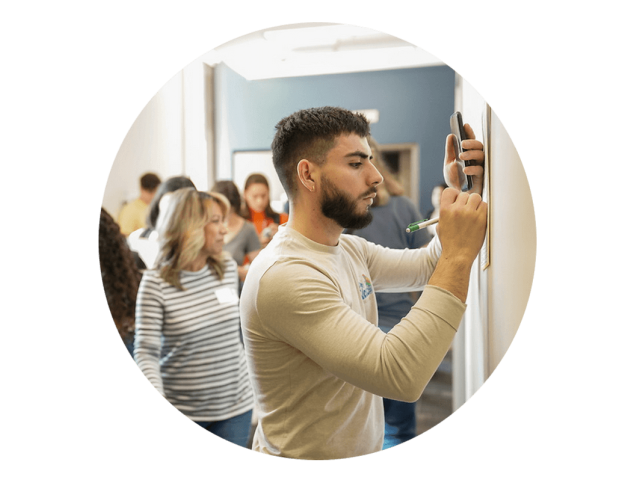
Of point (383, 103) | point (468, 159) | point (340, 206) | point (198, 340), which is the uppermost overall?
point (383, 103)

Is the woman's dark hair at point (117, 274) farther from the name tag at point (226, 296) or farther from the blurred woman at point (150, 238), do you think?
the name tag at point (226, 296)

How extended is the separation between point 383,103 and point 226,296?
25.7 inches

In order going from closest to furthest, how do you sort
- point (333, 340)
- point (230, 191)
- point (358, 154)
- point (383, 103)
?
point (333, 340) → point (358, 154) → point (383, 103) → point (230, 191)

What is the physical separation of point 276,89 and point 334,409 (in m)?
0.78

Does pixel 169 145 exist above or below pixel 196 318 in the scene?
above

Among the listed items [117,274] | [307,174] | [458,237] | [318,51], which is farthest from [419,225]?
[117,274]

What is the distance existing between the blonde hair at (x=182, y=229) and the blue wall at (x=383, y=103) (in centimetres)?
18

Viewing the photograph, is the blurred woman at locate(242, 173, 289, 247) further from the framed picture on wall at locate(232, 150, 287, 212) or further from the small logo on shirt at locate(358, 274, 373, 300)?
the small logo on shirt at locate(358, 274, 373, 300)

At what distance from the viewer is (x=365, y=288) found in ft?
4.03

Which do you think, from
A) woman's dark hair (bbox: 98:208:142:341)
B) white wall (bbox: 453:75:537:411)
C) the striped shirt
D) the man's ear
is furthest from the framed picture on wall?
white wall (bbox: 453:75:537:411)

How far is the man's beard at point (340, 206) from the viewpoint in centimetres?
115

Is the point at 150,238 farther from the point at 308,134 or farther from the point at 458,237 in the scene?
the point at 458,237

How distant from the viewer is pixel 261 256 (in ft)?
3.75

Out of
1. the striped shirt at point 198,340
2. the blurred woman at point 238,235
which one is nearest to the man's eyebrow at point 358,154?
the blurred woman at point 238,235
